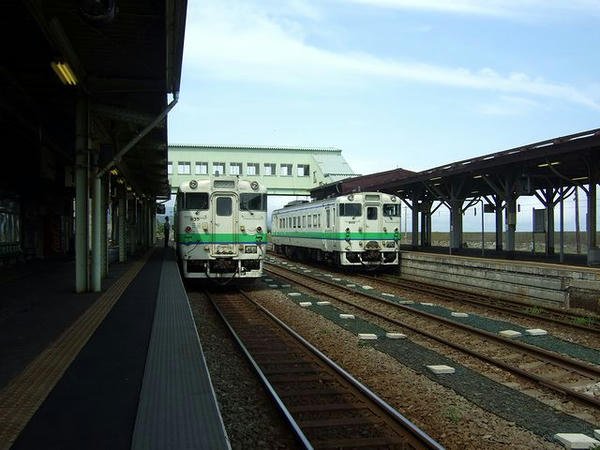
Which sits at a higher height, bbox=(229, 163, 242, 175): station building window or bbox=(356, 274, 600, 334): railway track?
bbox=(229, 163, 242, 175): station building window

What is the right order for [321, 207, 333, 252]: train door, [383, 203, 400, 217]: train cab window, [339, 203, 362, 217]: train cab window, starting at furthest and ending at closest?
[321, 207, 333, 252]: train door < [383, 203, 400, 217]: train cab window < [339, 203, 362, 217]: train cab window

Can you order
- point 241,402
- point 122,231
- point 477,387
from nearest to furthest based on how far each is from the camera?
1. point 241,402
2. point 477,387
3. point 122,231

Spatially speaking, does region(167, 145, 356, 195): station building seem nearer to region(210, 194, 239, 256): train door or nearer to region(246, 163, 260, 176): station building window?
region(246, 163, 260, 176): station building window

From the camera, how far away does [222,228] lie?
14469 mm

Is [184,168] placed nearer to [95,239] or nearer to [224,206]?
[224,206]

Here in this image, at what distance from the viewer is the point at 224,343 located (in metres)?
8.77

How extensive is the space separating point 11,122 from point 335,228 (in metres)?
11.5

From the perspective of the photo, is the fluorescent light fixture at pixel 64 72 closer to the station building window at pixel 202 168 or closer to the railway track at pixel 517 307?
the railway track at pixel 517 307

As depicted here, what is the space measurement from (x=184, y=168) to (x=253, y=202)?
34.9 meters

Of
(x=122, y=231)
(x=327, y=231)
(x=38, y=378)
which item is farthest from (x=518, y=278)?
(x=122, y=231)

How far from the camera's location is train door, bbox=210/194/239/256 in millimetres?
14359

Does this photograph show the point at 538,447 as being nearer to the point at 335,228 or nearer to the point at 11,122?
the point at 11,122

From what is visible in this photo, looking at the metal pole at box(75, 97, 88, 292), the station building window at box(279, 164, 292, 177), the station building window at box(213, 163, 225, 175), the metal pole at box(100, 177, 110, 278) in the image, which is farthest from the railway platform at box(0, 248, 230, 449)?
the station building window at box(279, 164, 292, 177)

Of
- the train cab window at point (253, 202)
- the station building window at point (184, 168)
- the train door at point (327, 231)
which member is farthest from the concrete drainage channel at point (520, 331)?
the station building window at point (184, 168)
